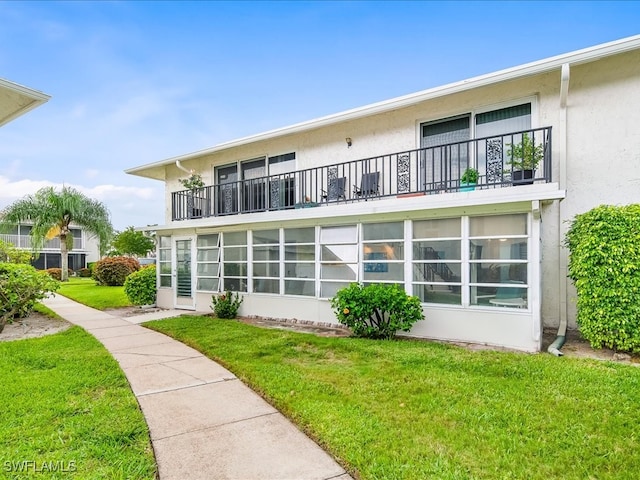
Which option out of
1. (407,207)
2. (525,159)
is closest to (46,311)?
(407,207)

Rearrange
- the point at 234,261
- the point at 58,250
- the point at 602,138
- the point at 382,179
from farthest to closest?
the point at 58,250 → the point at 234,261 → the point at 382,179 → the point at 602,138

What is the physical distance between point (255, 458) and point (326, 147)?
28.2ft

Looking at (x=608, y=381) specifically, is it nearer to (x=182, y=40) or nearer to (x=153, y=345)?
(x=153, y=345)

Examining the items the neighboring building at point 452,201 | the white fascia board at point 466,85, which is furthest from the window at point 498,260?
the white fascia board at point 466,85

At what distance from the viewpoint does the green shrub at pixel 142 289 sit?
1227cm

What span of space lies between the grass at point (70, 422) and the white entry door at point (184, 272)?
18.2 ft

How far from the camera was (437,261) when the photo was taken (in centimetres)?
723

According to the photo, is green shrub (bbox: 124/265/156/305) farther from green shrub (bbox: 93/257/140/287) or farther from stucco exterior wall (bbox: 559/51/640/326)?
A: stucco exterior wall (bbox: 559/51/640/326)

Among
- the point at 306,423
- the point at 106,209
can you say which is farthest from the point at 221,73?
the point at 106,209

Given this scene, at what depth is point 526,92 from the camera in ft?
25.2

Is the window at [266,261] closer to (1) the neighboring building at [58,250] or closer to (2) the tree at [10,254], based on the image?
(2) the tree at [10,254]

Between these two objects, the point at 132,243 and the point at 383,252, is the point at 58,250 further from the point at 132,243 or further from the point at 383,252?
the point at 383,252

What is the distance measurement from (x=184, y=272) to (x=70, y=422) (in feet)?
27.3

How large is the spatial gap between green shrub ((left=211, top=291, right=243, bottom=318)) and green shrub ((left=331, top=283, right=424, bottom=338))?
146 inches
